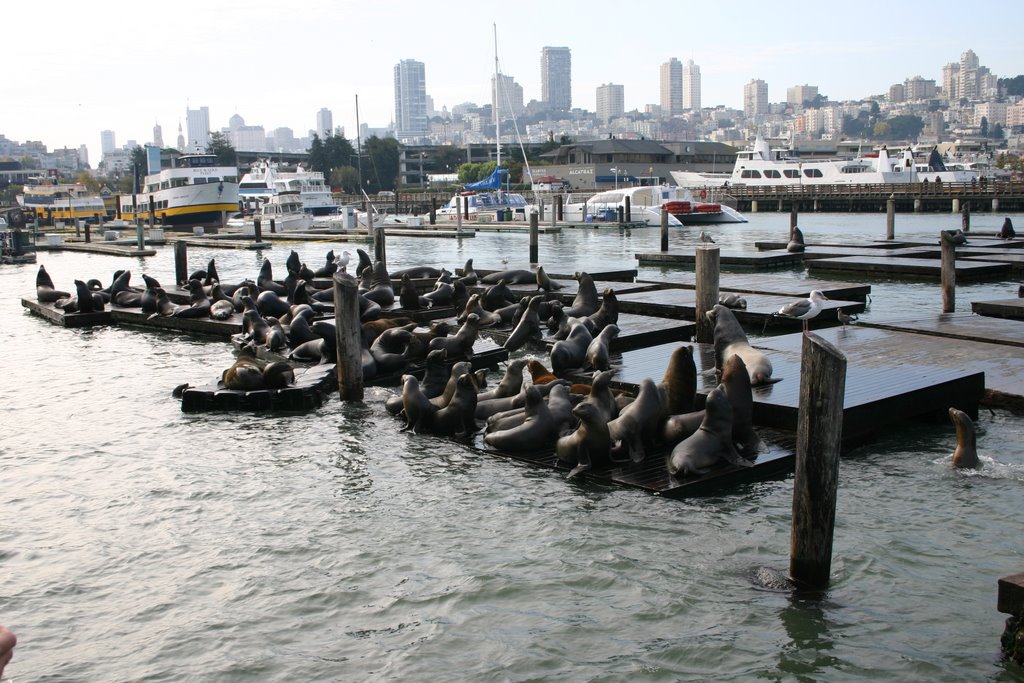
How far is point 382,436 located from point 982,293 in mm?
12680

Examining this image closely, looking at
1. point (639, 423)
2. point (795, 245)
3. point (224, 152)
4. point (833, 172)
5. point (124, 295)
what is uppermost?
point (224, 152)

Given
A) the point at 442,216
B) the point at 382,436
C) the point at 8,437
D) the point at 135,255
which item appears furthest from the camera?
the point at 442,216

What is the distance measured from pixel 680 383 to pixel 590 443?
1.19 meters

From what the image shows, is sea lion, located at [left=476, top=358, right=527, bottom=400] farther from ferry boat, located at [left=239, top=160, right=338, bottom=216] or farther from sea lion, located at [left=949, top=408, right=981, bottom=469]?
ferry boat, located at [left=239, top=160, right=338, bottom=216]

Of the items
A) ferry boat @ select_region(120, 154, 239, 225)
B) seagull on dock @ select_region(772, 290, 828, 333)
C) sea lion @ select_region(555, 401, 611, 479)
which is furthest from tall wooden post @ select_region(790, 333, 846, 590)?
ferry boat @ select_region(120, 154, 239, 225)

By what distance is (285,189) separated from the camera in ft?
196

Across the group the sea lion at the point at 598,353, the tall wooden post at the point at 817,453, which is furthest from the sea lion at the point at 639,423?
the sea lion at the point at 598,353

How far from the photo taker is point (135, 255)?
3275 cm

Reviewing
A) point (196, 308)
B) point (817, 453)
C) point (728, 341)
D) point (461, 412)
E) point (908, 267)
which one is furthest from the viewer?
point (908, 267)

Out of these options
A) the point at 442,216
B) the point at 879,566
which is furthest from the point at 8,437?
the point at 442,216

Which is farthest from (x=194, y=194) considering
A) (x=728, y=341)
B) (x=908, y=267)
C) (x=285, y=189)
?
(x=728, y=341)

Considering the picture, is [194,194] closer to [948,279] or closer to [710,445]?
[948,279]

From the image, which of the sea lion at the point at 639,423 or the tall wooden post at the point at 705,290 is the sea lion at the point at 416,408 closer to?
the sea lion at the point at 639,423

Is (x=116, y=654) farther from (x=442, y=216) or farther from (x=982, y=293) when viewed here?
(x=442, y=216)
